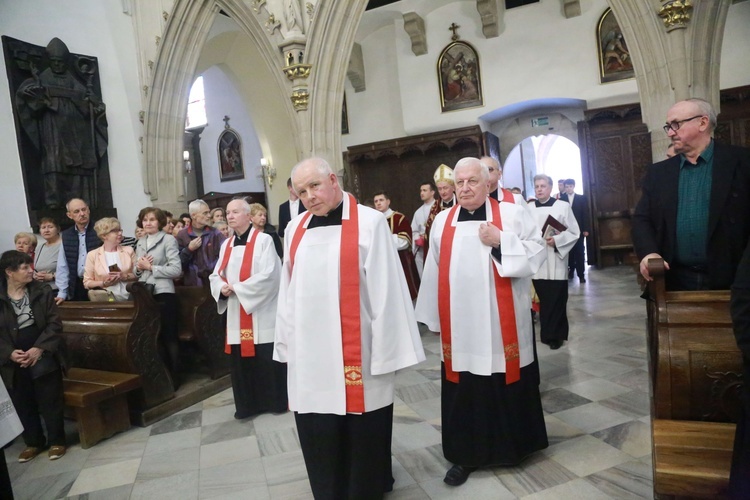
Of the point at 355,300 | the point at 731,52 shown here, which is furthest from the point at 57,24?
the point at 731,52

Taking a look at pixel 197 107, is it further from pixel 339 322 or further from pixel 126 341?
pixel 339 322

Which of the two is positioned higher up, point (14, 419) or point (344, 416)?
point (14, 419)

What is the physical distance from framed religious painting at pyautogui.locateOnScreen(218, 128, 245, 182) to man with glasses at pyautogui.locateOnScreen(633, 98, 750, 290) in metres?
14.9

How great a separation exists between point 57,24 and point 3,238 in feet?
9.85

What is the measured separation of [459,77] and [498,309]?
29.3 ft

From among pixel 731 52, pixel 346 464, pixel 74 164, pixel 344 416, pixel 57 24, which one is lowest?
pixel 346 464

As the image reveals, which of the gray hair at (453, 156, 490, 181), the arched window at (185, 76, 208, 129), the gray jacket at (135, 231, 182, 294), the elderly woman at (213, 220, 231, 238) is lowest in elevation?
the gray jacket at (135, 231, 182, 294)

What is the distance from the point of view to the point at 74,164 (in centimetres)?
711

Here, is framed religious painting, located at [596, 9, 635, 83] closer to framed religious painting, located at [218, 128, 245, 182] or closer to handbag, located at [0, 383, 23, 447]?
handbag, located at [0, 383, 23, 447]

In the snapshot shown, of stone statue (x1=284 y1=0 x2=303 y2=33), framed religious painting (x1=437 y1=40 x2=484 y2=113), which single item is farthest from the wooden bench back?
framed religious painting (x1=437 y1=40 x2=484 y2=113)

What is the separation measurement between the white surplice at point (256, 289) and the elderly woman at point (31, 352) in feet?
3.88

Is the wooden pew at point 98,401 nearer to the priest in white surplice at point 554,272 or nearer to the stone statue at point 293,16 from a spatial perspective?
the priest in white surplice at point 554,272

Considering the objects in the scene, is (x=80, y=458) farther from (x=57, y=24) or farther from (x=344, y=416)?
(x=57, y=24)

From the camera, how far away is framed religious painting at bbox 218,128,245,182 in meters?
16.4
